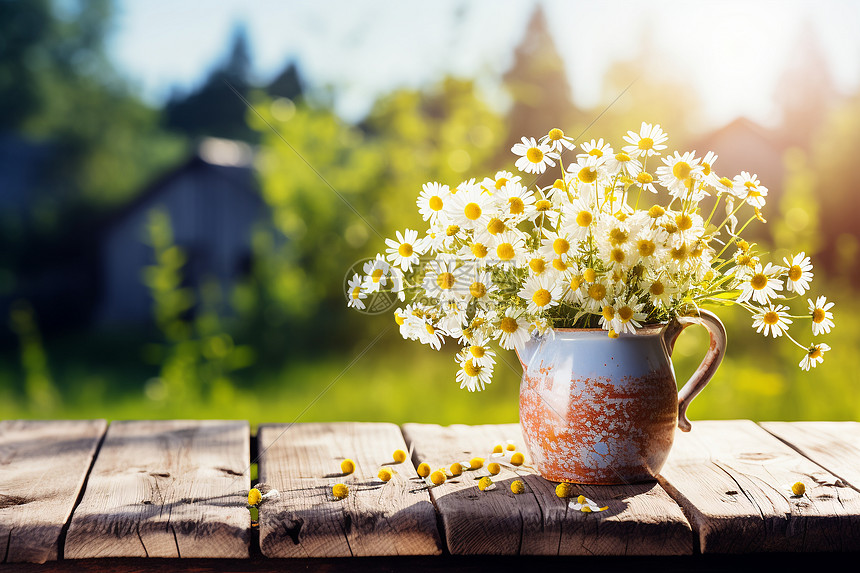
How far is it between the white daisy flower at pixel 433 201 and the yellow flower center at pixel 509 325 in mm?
191

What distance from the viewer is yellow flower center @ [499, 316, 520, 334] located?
3.75 ft

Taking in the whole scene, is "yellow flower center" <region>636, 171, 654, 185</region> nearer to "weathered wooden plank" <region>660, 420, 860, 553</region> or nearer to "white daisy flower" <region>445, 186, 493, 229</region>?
"white daisy flower" <region>445, 186, 493, 229</region>

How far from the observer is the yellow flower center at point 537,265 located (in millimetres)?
1084

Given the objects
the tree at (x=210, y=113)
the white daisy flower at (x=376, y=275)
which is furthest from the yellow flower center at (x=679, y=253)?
the tree at (x=210, y=113)

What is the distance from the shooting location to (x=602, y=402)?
1.15 m

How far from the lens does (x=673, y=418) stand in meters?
1.20

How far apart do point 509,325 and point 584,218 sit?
0.66 feet

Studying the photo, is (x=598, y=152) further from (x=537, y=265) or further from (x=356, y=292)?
(x=356, y=292)

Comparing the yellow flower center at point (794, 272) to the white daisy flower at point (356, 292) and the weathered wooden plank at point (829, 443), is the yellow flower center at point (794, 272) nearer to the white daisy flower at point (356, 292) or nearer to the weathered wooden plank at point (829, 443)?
the weathered wooden plank at point (829, 443)

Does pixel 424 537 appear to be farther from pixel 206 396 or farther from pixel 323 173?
pixel 323 173

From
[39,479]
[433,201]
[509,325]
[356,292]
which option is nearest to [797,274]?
[509,325]

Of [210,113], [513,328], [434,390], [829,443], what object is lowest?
[434,390]

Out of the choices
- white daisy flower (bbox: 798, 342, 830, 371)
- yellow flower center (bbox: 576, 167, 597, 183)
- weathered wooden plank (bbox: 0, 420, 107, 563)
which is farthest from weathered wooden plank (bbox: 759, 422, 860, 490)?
weathered wooden plank (bbox: 0, 420, 107, 563)

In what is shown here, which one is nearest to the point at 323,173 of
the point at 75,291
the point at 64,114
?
the point at 75,291
